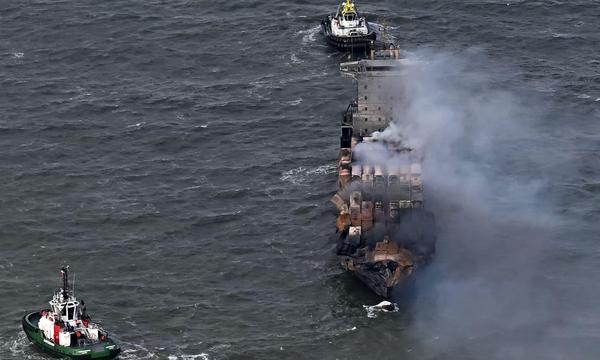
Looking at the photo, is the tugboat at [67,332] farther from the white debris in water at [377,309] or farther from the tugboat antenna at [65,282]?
the white debris in water at [377,309]

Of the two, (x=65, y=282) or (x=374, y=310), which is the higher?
(x=65, y=282)

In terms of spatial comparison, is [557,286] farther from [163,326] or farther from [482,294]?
[163,326]

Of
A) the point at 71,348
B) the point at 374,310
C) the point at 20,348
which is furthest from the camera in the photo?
the point at 374,310

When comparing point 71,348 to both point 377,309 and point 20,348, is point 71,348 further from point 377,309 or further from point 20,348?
point 377,309

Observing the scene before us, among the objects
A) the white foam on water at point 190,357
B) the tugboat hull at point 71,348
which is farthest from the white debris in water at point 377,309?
the tugboat hull at point 71,348

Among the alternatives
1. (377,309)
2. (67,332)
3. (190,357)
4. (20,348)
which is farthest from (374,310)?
(20,348)

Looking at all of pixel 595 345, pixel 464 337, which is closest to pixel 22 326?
pixel 464 337

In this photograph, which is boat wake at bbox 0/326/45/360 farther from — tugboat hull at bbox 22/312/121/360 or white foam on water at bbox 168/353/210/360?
white foam on water at bbox 168/353/210/360
